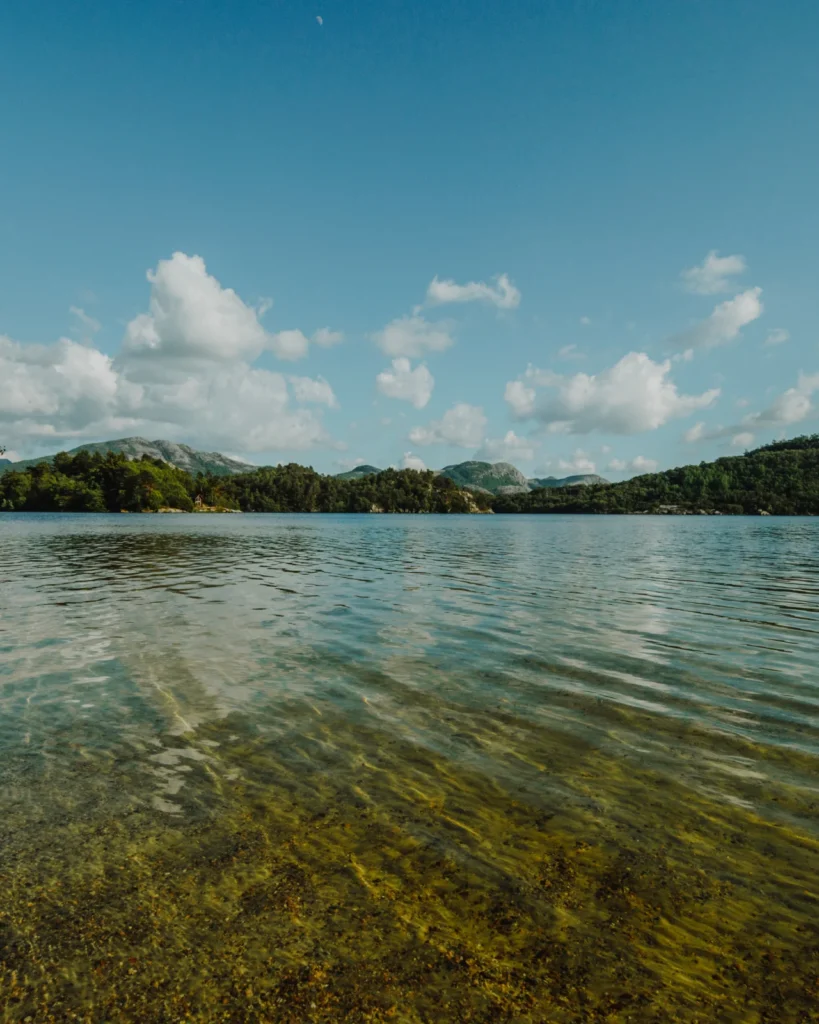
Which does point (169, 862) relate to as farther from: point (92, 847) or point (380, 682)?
point (380, 682)

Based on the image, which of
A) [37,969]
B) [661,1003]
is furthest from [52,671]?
[661,1003]

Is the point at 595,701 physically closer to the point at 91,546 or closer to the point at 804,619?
the point at 804,619

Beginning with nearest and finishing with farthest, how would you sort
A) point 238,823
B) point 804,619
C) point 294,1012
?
point 294,1012 → point 238,823 → point 804,619

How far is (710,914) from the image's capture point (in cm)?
629

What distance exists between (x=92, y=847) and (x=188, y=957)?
271 centimetres

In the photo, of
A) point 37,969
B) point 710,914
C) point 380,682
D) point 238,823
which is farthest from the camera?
point 380,682

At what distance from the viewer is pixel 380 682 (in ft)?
49.2

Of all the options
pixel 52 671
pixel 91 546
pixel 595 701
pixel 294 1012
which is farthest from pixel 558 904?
pixel 91 546

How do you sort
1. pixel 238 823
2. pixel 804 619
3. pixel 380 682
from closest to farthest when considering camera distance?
pixel 238 823, pixel 380 682, pixel 804 619

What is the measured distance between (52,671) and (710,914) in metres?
16.0

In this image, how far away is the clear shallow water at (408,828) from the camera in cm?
522

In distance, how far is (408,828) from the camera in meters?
7.95

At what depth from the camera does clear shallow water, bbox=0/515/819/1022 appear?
17.1 feet

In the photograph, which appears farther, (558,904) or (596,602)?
(596,602)
